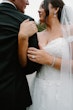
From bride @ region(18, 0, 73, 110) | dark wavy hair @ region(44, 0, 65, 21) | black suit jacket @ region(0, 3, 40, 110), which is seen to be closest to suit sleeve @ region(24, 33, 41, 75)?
black suit jacket @ region(0, 3, 40, 110)

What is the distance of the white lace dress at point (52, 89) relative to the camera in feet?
14.6

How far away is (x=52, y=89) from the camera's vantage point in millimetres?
4465

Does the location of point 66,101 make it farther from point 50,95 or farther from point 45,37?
point 45,37

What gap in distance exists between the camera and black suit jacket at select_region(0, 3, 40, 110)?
3.78m

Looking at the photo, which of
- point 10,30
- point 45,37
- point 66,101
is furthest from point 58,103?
point 10,30

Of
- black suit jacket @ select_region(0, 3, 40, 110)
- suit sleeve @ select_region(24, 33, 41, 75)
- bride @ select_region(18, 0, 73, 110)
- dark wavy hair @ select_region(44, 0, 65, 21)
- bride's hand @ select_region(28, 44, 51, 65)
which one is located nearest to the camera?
black suit jacket @ select_region(0, 3, 40, 110)

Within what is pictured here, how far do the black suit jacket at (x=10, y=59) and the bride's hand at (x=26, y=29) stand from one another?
45 mm

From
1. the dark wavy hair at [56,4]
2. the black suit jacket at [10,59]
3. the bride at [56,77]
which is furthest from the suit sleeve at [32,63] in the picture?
the dark wavy hair at [56,4]

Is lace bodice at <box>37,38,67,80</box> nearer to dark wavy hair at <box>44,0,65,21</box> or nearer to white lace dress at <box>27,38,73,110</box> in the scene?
white lace dress at <box>27,38,73,110</box>

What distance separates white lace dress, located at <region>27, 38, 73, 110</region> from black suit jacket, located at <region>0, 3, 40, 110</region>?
52cm

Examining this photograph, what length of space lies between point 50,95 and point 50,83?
16cm

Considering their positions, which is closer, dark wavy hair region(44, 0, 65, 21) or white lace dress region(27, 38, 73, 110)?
white lace dress region(27, 38, 73, 110)

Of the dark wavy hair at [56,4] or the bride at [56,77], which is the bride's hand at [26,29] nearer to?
the bride at [56,77]

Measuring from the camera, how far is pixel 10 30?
376 centimetres
